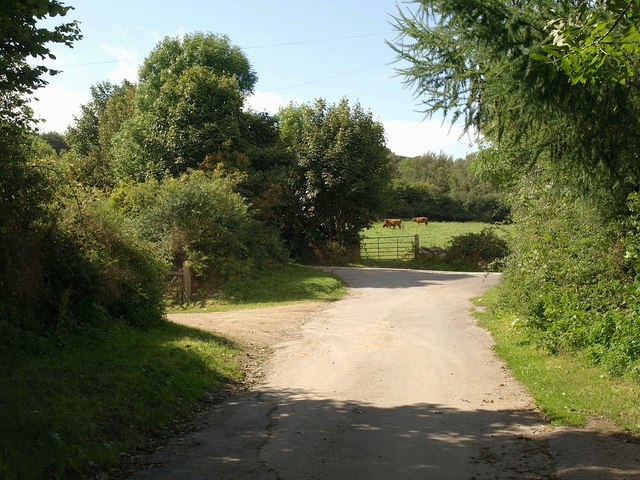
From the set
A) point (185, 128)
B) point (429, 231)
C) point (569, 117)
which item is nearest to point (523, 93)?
point (569, 117)

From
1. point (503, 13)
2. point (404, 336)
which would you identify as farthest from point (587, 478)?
point (404, 336)

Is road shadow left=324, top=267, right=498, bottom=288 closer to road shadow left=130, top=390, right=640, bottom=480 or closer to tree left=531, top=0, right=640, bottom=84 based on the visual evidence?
road shadow left=130, top=390, right=640, bottom=480

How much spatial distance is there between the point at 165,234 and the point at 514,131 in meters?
17.3

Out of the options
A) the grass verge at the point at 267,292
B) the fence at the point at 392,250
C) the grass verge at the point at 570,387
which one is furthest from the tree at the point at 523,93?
the fence at the point at 392,250

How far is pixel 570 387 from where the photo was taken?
979 centimetres

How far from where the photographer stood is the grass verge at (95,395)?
6.64 metres

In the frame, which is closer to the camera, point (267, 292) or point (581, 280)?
point (581, 280)

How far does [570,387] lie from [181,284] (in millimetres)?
16453

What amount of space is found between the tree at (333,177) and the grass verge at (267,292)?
33.3 ft

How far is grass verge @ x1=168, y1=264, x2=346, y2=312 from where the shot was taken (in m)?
22.5

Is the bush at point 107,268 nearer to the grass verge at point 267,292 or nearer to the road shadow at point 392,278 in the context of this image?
the grass verge at point 267,292

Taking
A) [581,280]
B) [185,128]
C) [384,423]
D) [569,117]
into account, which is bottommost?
[384,423]

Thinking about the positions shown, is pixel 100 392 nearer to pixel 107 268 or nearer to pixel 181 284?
pixel 107 268

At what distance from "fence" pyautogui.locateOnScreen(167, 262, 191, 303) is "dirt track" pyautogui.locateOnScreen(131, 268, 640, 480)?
7.62 metres
